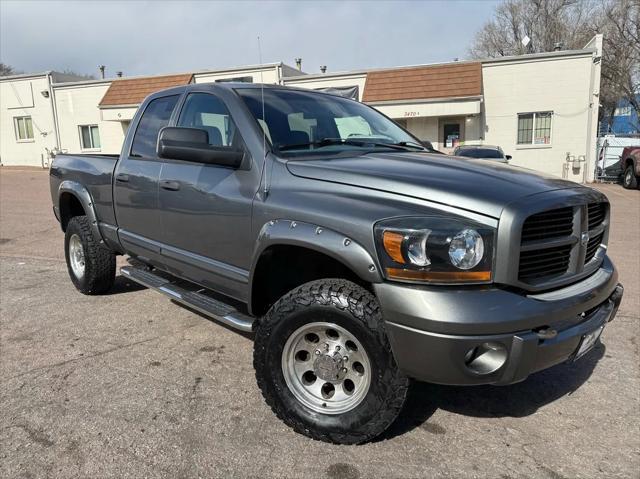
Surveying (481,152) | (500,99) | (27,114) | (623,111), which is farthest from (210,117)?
(623,111)

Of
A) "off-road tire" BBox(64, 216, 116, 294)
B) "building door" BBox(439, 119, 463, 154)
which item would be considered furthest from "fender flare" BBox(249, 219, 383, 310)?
"building door" BBox(439, 119, 463, 154)

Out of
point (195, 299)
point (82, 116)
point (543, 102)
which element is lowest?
point (195, 299)

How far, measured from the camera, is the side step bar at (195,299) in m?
3.21

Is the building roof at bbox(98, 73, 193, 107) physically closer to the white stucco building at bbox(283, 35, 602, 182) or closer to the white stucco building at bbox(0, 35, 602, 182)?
the white stucco building at bbox(0, 35, 602, 182)

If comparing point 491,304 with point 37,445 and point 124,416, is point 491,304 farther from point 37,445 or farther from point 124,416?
point 37,445

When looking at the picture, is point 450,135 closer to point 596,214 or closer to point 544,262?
point 596,214

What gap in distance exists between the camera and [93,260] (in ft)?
16.8

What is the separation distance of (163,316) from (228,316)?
5.88 feet

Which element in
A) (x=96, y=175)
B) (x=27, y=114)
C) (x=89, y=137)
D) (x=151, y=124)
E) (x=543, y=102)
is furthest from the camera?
(x=27, y=114)

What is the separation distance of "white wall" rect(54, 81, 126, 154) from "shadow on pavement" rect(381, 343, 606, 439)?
26.8 metres

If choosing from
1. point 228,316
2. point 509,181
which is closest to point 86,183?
point 228,316

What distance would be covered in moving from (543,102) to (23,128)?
27296mm

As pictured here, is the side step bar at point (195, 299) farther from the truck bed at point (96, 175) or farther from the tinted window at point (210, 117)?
the tinted window at point (210, 117)

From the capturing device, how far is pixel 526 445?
2770 mm
